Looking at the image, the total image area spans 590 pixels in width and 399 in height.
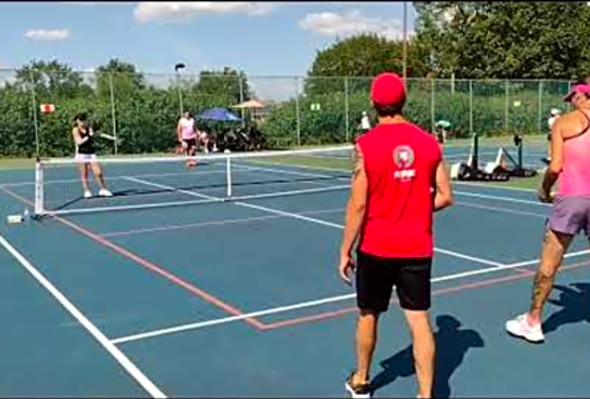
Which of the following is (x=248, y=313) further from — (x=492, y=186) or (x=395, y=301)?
(x=492, y=186)

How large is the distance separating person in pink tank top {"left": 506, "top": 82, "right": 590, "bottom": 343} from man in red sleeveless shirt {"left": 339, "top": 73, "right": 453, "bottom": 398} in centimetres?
129

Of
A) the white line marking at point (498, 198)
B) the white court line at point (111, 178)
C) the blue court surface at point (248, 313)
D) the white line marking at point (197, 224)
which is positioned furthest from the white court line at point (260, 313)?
the white court line at point (111, 178)

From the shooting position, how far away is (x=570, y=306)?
240 inches

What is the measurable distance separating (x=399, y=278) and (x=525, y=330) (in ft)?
5.98

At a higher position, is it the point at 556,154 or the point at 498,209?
the point at 556,154

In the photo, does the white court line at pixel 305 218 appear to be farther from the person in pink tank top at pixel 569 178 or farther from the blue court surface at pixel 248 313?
the person in pink tank top at pixel 569 178

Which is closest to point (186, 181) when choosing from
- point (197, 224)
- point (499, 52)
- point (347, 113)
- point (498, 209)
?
point (197, 224)

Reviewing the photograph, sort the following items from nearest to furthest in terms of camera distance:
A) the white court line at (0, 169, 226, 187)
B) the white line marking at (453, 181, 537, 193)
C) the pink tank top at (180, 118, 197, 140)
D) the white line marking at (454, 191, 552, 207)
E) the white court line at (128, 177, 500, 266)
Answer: the white court line at (128, 177, 500, 266)
the white line marking at (454, 191, 552, 207)
the white line marking at (453, 181, 537, 193)
the white court line at (0, 169, 226, 187)
the pink tank top at (180, 118, 197, 140)

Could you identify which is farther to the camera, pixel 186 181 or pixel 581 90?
pixel 186 181

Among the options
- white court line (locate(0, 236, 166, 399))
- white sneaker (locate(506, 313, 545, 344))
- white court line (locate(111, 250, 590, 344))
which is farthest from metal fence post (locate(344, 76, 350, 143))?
white sneaker (locate(506, 313, 545, 344))

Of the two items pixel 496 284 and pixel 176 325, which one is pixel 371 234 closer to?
pixel 176 325

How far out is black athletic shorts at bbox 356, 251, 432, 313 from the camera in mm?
3750

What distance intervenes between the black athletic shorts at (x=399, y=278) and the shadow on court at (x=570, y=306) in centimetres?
209

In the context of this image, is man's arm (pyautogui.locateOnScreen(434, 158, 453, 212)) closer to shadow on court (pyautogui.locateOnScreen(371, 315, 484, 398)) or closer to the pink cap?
shadow on court (pyautogui.locateOnScreen(371, 315, 484, 398))
